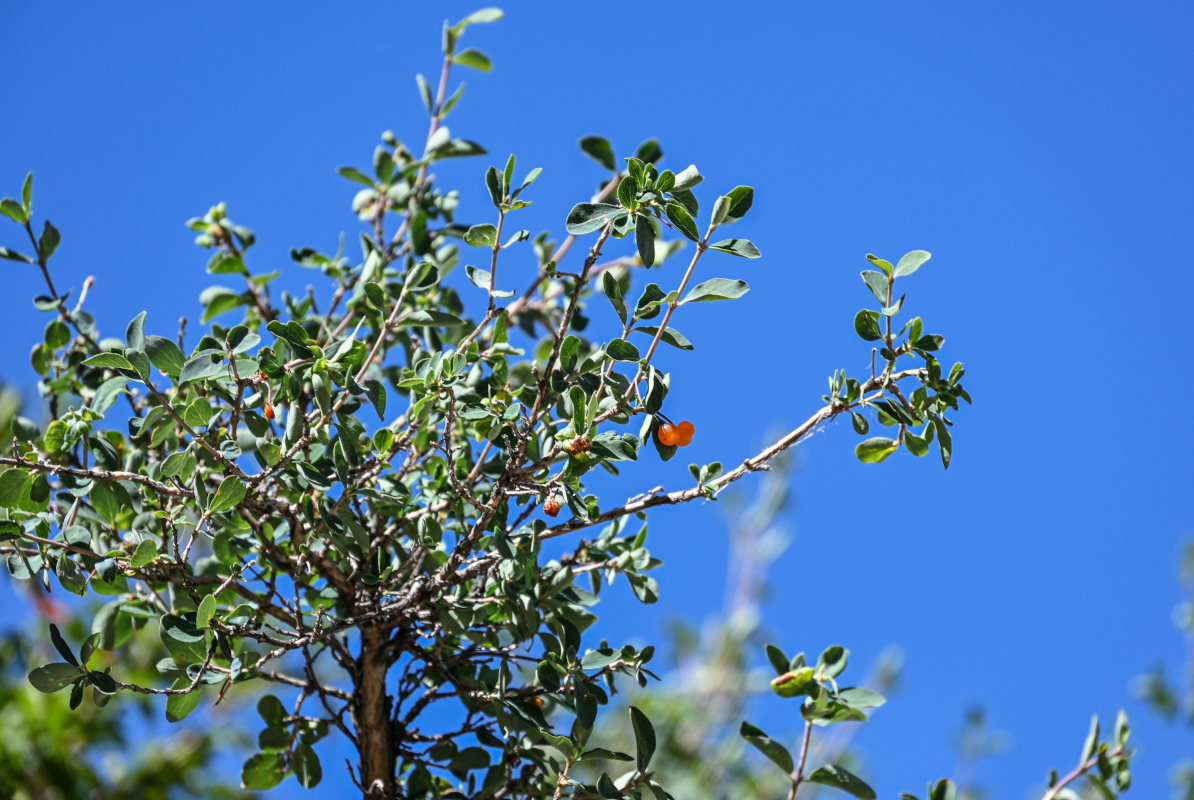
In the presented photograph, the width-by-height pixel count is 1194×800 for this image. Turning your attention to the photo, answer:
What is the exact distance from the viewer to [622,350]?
1200mm

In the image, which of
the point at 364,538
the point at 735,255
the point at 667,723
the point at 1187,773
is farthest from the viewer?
the point at 667,723

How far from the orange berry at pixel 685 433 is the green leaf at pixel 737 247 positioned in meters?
0.23

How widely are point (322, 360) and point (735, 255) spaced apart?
548 millimetres


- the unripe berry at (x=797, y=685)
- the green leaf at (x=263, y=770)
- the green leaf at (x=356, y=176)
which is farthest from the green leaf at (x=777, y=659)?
the green leaf at (x=356, y=176)

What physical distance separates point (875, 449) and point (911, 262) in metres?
0.26

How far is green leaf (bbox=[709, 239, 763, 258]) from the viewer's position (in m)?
1.18

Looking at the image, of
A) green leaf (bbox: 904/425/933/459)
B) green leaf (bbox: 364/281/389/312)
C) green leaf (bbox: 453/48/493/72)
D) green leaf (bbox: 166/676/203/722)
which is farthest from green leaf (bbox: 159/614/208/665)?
green leaf (bbox: 453/48/493/72)

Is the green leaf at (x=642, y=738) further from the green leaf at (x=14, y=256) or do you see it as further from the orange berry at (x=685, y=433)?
the green leaf at (x=14, y=256)

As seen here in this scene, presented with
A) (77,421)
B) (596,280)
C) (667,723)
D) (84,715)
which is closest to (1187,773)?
(667,723)

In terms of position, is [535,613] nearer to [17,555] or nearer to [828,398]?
[828,398]

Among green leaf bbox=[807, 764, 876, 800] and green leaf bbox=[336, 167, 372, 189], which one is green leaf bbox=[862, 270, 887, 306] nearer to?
green leaf bbox=[807, 764, 876, 800]

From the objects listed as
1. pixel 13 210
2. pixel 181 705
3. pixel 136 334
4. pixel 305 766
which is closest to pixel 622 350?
pixel 136 334

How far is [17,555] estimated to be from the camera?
53.2 inches

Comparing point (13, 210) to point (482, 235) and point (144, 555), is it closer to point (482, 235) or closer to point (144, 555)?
point (144, 555)
